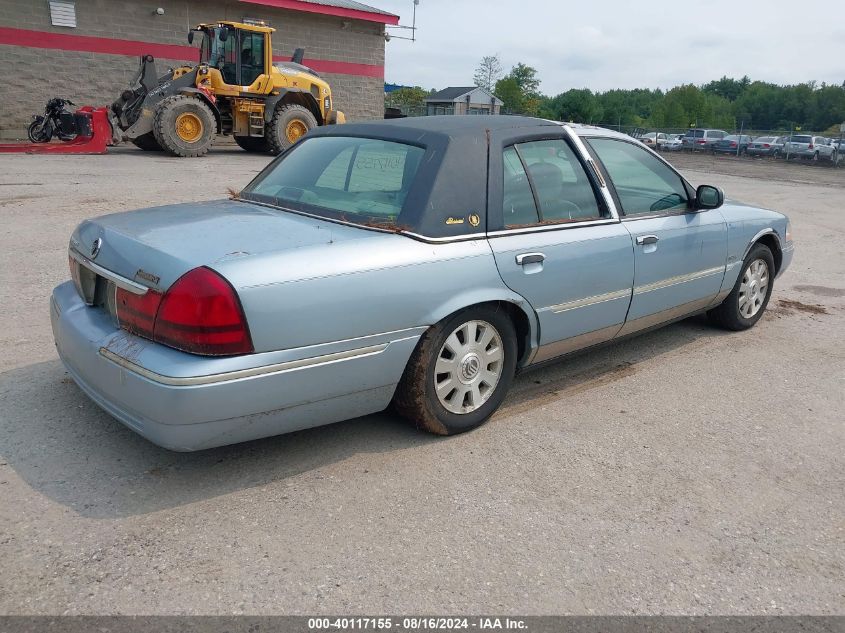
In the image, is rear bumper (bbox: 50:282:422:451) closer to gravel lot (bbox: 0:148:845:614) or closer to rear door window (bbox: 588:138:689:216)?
gravel lot (bbox: 0:148:845:614)

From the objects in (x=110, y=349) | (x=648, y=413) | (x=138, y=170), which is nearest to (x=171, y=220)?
(x=110, y=349)

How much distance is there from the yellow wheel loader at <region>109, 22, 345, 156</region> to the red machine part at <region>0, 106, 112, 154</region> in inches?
11.8

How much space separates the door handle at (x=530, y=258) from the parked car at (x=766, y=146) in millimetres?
39388

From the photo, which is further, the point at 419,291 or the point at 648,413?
the point at 648,413

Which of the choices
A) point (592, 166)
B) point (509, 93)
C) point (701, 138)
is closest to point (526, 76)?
point (509, 93)

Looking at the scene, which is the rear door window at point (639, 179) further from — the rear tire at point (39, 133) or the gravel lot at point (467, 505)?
the rear tire at point (39, 133)

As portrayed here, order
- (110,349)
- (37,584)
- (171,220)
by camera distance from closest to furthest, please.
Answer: (37,584) → (110,349) → (171,220)

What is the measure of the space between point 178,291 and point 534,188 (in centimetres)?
197

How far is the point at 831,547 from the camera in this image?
2914 millimetres

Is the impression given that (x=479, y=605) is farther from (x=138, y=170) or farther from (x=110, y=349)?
(x=138, y=170)

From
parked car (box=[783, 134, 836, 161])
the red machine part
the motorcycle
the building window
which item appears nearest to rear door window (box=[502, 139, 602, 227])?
the red machine part

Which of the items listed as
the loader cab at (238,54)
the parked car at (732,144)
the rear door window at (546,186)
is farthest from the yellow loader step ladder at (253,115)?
the parked car at (732,144)

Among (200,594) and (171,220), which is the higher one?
(171,220)

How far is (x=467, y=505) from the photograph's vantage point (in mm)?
3080
